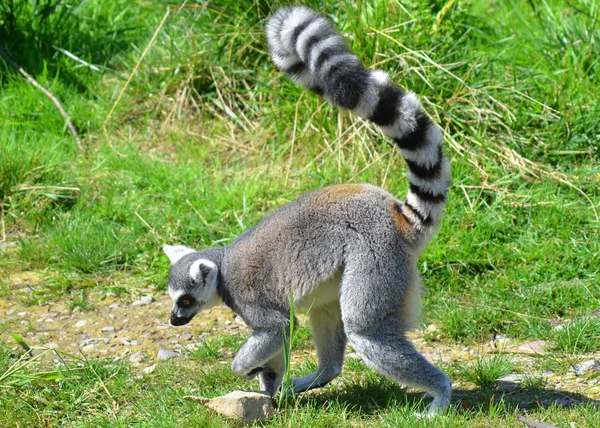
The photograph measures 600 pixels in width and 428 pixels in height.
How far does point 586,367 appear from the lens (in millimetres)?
4465

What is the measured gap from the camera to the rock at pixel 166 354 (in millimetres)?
4961

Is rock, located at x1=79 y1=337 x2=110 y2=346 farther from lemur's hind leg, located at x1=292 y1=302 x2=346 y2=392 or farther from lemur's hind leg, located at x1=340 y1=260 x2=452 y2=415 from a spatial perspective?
lemur's hind leg, located at x1=340 y1=260 x2=452 y2=415

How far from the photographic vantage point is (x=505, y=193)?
5949mm

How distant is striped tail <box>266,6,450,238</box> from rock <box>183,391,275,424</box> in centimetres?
117

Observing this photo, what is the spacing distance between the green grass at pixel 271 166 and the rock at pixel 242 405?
0.21ft

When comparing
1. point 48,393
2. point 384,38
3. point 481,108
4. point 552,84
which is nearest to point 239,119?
point 384,38

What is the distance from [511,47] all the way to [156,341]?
4169 millimetres

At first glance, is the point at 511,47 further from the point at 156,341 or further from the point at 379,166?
the point at 156,341

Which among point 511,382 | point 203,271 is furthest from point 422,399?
point 203,271

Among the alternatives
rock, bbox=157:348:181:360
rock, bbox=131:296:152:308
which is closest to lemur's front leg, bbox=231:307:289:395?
rock, bbox=157:348:181:360

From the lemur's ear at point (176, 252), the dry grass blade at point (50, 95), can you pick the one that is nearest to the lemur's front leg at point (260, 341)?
the lemur's ear at point (176, 252)

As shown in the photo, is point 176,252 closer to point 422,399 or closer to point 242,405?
point 242,405

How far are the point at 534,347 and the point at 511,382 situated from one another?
48 centimetres

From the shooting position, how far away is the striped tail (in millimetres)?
3670
